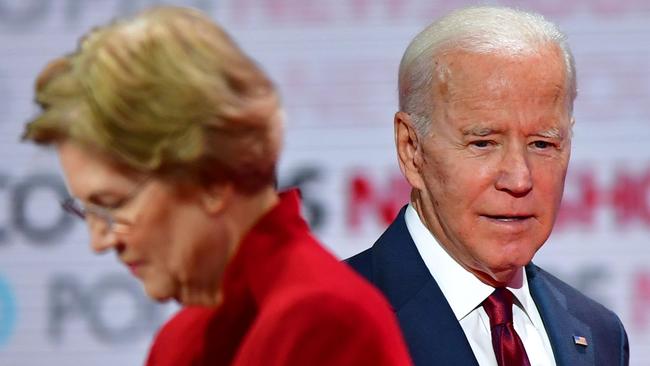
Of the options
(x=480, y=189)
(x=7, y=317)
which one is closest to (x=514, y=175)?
(x=480, y=189)

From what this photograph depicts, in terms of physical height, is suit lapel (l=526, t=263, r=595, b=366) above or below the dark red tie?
below

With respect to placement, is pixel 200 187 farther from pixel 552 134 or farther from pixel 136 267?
pixel 552 134

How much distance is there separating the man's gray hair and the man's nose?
0.57ft

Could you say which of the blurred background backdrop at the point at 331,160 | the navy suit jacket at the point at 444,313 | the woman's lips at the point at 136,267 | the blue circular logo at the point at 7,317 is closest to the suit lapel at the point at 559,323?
the navy suit jacket at the point at 444,313

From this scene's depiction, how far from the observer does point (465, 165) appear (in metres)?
2.29

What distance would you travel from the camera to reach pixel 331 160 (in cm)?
393

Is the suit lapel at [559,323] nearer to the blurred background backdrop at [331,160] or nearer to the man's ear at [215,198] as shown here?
the man's ear at [215,198]

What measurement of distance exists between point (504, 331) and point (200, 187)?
43.4 inches

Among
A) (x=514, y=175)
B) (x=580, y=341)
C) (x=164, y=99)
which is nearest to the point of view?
(x=164, y=99)

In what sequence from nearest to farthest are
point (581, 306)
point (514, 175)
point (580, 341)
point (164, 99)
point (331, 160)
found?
1. point (164, 99)
2. point (514, 175)
3. point (580, 341)
4. point (581, 306)
5. point (331, 160)

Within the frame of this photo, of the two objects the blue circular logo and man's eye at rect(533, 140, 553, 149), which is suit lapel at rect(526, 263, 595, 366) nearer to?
man's eye at rect(533, 140, 553, 149)

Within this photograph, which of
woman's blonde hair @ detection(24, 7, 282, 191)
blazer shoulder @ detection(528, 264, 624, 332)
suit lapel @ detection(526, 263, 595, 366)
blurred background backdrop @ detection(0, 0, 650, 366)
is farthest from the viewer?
blurred background backdrop @ detection(0, 0, 650, 366)

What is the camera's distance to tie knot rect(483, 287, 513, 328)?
7.66 ft

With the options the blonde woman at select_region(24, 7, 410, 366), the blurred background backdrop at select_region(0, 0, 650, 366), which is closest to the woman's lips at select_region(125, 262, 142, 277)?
the blonde woman at select_region(24, 7, 410, 366)
